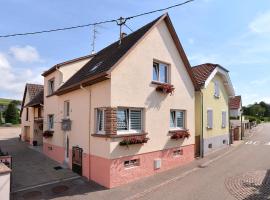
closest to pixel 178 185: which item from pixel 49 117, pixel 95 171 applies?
pixel 95 171

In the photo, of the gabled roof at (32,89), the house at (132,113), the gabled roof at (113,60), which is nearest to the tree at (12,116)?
the gabled roof at (32,89)

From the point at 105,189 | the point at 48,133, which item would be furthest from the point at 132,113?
the point at 48,133

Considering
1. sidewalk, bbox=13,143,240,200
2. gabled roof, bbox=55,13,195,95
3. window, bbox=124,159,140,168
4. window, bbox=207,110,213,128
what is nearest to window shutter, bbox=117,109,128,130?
window, bbox=124,159,140,168

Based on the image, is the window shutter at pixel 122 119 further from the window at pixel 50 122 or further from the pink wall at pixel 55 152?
the window at pixel 50 122

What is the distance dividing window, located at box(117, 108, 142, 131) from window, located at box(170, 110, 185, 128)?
9.43ft

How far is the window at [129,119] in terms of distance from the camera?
11483 millimetres

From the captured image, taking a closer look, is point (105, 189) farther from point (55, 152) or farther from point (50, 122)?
point (50, 122)

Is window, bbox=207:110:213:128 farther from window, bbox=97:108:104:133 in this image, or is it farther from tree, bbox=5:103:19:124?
tree, bbox=5:103:19:124

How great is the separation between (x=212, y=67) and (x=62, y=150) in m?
12.5

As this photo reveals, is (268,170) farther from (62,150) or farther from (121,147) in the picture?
(62,150)

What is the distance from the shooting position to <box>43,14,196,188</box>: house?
11.1 m

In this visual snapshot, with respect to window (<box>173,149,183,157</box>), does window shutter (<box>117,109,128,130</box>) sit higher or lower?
higher

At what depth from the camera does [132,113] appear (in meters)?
12.1

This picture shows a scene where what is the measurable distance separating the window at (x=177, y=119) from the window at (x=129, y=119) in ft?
9.43
